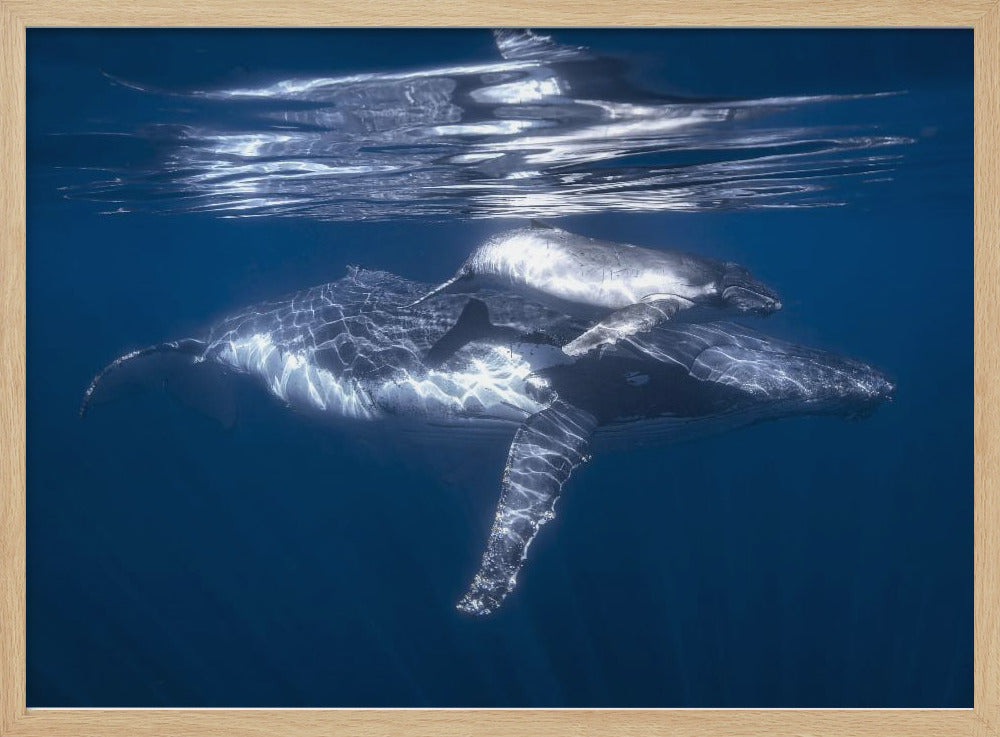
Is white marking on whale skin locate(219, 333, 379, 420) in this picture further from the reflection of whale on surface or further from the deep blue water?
the deep blue water

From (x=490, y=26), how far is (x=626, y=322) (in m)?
2.14

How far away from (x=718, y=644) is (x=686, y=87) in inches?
146

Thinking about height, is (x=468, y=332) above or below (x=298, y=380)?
above

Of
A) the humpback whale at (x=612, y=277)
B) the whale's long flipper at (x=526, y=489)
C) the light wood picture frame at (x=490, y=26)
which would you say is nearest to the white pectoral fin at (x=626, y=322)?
the humpback whale at (x=612, y=277)

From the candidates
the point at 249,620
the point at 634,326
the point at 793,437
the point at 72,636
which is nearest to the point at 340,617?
the point at 249,620

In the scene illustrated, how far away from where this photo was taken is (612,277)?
15.0 ft

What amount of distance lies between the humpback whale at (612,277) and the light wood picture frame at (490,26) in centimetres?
139

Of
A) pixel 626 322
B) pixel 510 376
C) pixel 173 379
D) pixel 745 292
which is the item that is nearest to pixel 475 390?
pixel 510 376

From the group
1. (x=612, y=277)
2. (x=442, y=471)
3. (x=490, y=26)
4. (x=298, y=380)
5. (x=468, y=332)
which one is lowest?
(x=442, y=471)

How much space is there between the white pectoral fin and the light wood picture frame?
1830 mm

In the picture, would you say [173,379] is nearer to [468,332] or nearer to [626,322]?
[468,332]

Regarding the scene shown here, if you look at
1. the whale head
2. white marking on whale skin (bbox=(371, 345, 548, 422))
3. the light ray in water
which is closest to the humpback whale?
the whale head

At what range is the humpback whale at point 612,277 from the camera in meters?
4.43

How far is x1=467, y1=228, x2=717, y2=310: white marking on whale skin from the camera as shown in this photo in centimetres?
444
